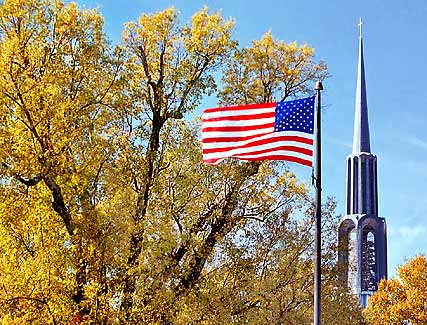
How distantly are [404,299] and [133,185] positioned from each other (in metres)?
29.5

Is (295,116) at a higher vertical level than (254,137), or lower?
higher

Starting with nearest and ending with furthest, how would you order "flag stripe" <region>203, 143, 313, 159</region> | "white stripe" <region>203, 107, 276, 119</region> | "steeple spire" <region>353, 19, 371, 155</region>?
"flag stripe" <region>203, 143, 313, 159</region> < "white stripe" <region>203, 107, 276, 119</region> < "steeple spire" <region>353, 19, 371, 155</region>

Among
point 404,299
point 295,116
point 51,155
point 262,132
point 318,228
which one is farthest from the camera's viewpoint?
point 404,299

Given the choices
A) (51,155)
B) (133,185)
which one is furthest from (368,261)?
(51,155)

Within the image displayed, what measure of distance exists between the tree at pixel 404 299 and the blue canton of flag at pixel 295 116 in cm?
3108

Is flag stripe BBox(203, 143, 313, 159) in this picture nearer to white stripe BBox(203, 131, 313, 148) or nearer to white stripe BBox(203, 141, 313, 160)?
white stripe BBox(203, 141, 313, 160)

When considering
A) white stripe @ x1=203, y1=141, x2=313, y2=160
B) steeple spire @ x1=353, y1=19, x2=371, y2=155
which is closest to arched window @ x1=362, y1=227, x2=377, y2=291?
steeple spire @ x1=353, y1=19, x2=371, y2=155

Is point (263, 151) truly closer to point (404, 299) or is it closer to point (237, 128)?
point (237, 128)

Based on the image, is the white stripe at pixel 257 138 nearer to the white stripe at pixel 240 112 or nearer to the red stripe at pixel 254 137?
the red stripe at pixel 254 137

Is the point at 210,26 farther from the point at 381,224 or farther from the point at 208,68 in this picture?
the point at 381,224

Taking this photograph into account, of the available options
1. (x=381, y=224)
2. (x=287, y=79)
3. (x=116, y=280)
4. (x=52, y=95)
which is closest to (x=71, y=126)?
(x=52, y=95)

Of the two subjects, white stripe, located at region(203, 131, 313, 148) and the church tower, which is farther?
the church tower

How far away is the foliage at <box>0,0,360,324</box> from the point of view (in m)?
22.2

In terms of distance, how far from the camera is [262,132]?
16453mm
